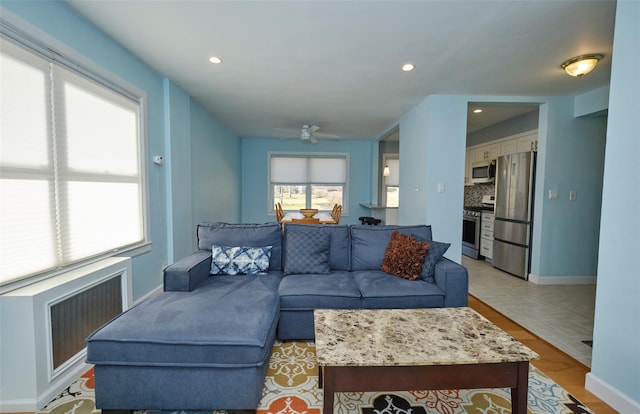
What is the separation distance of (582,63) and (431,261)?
2.36m

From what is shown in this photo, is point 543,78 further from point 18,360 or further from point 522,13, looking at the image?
point 18,360

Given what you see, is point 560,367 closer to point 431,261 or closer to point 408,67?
point 431,261

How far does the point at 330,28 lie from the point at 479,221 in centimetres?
439

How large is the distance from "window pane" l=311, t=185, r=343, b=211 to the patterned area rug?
5316mm

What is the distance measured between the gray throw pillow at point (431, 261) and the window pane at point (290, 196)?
15.7 feet

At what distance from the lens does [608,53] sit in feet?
8.24

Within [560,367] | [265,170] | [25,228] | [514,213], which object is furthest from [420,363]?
[265,170]

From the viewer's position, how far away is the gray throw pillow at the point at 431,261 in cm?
238

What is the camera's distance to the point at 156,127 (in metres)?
2.98

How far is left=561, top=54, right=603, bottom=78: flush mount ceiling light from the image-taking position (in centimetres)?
254

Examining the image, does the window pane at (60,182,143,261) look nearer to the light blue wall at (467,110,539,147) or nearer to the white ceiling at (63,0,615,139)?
the white ceiling at (63,0,615,139)

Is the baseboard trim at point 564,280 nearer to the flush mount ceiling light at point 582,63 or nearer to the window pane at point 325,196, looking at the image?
the flush mount ceiling light at point 582,63

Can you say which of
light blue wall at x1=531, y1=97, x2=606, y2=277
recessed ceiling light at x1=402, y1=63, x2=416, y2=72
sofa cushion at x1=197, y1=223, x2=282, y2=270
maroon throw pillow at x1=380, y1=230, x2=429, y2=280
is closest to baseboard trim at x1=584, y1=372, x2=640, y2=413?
maroon throw pillow at x1=380, y1=230, x2=429, y2=280

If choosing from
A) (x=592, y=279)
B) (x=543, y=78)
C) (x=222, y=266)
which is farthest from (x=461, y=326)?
(x=592, y=279)
